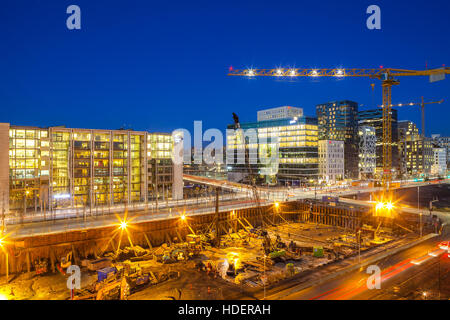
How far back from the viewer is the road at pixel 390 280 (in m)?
18.3

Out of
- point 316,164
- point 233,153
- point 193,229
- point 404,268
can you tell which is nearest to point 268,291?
point 404,268

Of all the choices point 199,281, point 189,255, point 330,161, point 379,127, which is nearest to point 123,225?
point 189,255

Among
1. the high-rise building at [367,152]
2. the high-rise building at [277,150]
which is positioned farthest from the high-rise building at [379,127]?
the high-rise building at [277,150]

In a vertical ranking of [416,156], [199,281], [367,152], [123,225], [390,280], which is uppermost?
[367,152]

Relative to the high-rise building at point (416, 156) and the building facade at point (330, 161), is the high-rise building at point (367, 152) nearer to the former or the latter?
the high-rise building at point (416, 156)

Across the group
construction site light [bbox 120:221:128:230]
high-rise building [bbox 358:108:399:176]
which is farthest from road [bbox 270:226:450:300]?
high-rise building [bbox 358:108:399:176]

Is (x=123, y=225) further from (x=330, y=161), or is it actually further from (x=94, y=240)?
(x=330, y=161)

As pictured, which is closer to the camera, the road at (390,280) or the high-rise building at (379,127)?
the road at (390,280)

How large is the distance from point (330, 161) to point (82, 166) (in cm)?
8235

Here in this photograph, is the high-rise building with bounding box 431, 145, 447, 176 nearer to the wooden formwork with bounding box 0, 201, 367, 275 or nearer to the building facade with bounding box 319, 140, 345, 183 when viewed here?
the building facade with bounding box 319, 140, 345, 183

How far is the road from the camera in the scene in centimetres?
1835

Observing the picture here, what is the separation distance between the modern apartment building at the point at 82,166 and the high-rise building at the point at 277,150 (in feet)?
146

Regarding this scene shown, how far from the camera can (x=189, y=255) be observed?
33.0m
